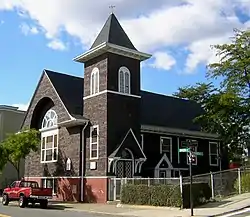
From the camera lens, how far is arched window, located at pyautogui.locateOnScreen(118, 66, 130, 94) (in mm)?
34094

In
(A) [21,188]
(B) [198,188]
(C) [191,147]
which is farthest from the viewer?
(A) [21,188]

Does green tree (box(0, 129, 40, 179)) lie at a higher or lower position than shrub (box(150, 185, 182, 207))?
higher

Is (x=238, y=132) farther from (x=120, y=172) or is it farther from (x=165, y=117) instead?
(x=120, y=172)

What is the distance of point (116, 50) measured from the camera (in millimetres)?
33750

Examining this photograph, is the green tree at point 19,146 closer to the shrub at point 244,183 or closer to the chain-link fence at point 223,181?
the chain-link fence at point 223,181

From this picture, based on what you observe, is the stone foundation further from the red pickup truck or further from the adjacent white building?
the adjacent white building

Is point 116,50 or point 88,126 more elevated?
point 116,50

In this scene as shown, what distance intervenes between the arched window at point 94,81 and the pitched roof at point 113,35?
7.17 feet

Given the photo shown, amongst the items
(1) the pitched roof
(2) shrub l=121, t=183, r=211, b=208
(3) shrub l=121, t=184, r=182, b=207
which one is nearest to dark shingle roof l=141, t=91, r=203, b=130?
(1) the pitched roof

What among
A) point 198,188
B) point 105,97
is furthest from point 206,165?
point 198,188

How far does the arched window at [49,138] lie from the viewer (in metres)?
38.7

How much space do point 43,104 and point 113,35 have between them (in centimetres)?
1060

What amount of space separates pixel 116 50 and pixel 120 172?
29.6 feet

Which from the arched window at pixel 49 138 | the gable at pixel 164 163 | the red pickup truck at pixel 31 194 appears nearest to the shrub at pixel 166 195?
the red pickup truck at pixel 31 194
